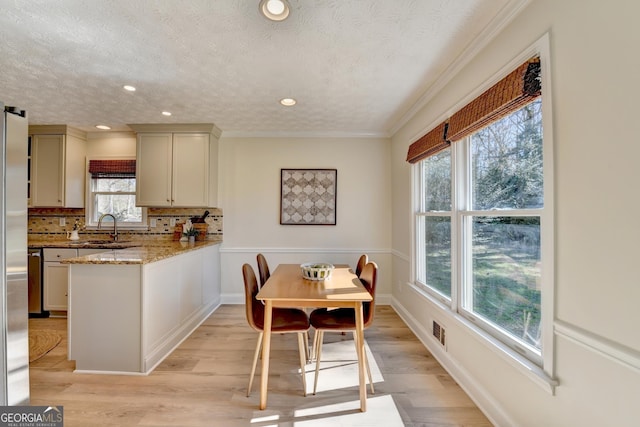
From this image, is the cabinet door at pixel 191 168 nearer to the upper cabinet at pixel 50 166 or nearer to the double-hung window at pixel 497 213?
the upper cabinet at pixel 50 166

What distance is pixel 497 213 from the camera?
5.65 ft

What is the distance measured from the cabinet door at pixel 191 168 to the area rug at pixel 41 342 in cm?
187

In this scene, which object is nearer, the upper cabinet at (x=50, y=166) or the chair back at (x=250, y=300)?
the chair back at (x=250, y=300)

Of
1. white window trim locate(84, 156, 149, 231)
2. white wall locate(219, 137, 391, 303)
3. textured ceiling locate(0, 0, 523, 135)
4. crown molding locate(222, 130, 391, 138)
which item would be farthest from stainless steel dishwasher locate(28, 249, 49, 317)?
crown molding locate(222, 130, 391, 138)

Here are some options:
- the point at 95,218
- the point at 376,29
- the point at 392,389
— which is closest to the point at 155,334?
the point at 392,389

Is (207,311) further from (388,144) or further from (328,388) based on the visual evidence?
(388,144)

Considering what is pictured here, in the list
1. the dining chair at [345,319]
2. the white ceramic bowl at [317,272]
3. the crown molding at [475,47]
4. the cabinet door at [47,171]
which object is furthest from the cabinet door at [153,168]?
the crown molding at [475,47]

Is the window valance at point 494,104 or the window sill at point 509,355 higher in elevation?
the window valance at point 494,104

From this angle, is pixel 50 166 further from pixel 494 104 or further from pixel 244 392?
pixel 494 104

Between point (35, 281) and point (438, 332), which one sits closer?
point (438, 332)

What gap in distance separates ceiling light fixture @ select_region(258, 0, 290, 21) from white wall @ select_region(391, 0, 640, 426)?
4.19 feet

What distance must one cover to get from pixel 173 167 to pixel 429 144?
3072mm

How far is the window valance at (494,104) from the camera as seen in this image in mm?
1365

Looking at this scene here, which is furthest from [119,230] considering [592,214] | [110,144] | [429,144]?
[592,214]
